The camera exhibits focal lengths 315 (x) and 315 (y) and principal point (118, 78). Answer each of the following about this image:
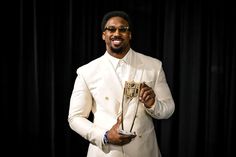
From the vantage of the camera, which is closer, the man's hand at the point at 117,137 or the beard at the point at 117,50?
the man's hand at the point at 117,137

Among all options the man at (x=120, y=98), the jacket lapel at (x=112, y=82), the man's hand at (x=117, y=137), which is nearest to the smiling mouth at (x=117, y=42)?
the man at (x=120, y=98)

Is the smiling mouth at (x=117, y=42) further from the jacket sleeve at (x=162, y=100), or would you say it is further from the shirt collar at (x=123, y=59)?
the jacket sleeve at (x=162, y=100)

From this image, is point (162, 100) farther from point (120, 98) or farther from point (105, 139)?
point (105, 139)

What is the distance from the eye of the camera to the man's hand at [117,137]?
1.48 meters

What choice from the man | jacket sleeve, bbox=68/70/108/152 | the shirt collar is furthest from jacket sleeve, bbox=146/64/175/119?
jacket sleeve, bbox=68/70/108/152

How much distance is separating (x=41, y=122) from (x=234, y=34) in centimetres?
161

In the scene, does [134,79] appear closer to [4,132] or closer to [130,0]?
[130,0]

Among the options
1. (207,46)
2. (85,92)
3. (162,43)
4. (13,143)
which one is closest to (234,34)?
(207,46)

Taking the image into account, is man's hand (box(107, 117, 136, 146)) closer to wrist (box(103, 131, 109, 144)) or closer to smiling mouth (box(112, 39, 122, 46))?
wrist (box(103, 131, 109, 144))

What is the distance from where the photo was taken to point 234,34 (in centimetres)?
238

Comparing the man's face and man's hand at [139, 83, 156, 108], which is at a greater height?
the man's face

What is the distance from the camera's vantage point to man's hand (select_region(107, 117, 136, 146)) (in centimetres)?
148

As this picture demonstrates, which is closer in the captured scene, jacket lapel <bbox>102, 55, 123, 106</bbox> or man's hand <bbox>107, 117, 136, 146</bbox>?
man's hand <bbox>107, 117, 136, 146</bbox>

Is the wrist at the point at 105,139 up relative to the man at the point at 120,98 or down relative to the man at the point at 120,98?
down
